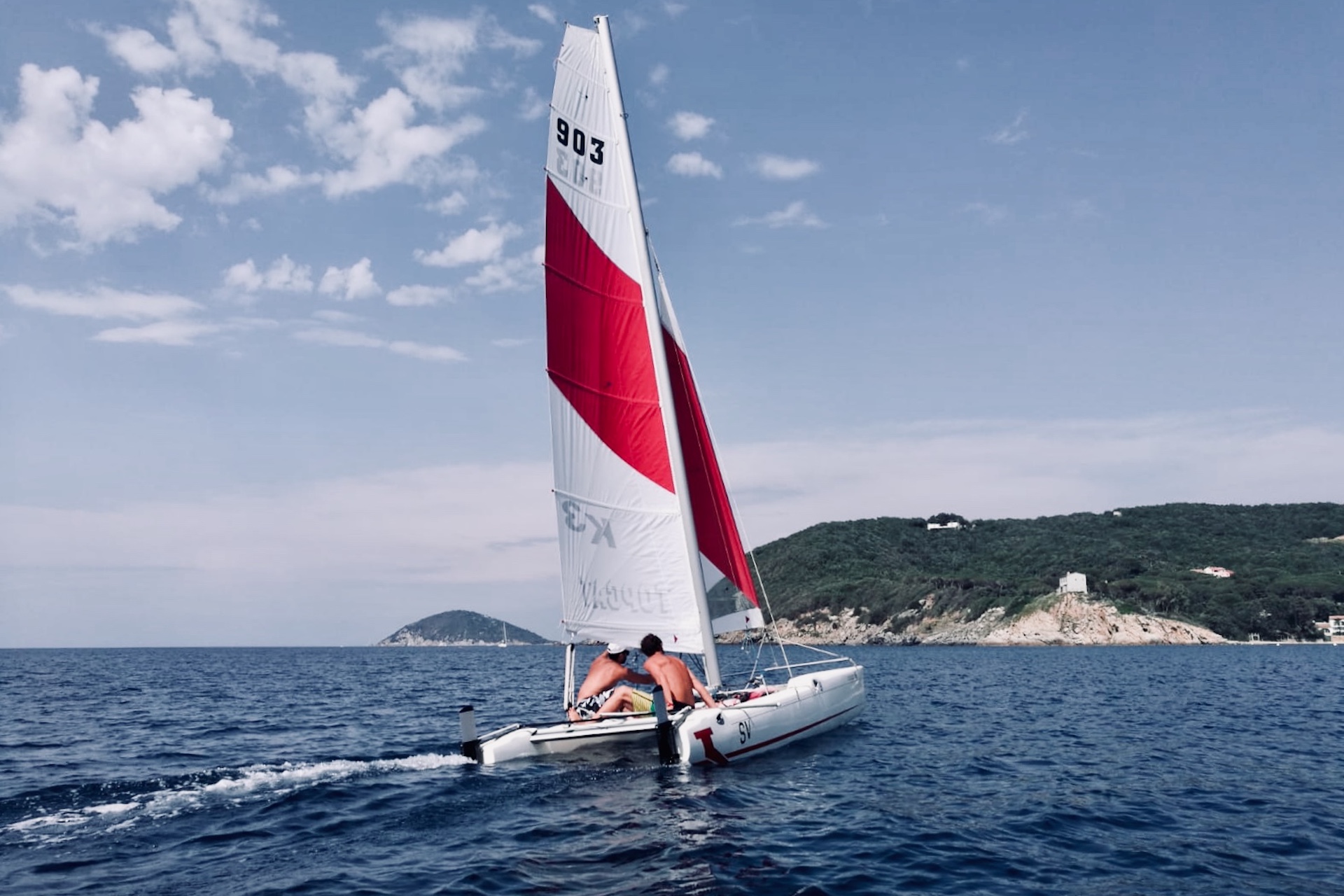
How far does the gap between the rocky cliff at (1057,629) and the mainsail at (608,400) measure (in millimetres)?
96765

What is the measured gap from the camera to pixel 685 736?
46.2ft

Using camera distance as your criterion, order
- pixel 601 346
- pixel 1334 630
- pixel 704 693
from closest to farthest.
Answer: pixel 704 693
pixel 601 346
pixel 1334 630

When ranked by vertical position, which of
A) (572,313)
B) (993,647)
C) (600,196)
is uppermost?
(600,196)

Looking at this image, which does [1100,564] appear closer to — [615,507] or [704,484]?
[704,484]

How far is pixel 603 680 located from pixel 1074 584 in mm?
106709

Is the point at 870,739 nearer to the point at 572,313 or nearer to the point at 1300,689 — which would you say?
the point at 572,313

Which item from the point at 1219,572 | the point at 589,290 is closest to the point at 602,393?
the point at 589,290

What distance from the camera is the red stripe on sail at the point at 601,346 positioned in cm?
1720

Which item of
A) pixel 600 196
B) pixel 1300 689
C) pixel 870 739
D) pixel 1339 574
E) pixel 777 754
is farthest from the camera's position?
pixel 1339 574

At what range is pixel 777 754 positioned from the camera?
1653 cm

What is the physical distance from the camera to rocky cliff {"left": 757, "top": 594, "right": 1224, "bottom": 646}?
98.7 m

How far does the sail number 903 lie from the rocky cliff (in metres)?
99.2

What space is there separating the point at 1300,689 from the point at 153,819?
40.1m

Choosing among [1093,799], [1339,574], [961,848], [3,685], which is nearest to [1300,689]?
[1093,799]
